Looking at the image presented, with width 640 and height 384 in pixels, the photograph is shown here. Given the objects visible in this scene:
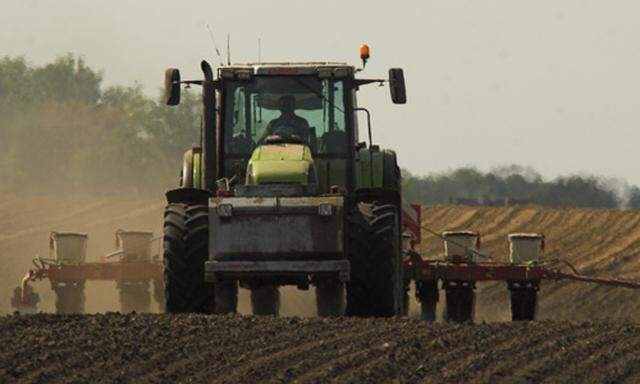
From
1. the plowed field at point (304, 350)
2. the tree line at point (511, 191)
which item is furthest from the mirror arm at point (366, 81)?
the tree line at point (511, 191)

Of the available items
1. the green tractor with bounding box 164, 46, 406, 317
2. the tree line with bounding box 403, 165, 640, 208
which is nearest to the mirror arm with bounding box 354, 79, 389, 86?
the green tractor with bounding box 164, 46, 406, 317

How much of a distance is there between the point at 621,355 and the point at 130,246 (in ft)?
30.6

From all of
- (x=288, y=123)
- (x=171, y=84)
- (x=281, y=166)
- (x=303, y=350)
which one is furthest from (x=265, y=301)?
(x=303, y=350)

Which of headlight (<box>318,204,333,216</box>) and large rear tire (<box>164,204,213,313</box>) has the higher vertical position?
headlight (<box>318,204,333,216</box>)

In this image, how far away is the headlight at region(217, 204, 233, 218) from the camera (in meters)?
12.9

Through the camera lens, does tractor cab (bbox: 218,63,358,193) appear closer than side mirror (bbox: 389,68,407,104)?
No

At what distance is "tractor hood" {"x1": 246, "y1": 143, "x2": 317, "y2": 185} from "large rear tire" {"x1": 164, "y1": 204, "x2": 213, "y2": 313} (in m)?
0.70

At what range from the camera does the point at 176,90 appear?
13.7 meters

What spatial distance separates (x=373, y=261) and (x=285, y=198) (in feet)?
3.15

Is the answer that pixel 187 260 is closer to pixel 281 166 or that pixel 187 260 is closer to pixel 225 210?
pixel 225 210

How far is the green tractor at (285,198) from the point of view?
42.3 feet

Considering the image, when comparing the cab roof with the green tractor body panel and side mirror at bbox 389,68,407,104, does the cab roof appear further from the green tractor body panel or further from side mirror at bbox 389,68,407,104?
the green tractor body panel

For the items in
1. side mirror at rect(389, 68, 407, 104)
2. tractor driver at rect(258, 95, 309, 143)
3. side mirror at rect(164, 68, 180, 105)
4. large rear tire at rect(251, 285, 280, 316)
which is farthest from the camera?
large rear tire at rect(251, 285, 280, 316)

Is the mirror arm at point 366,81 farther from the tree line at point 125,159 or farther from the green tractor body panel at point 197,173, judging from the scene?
the tree line at point 125,159
